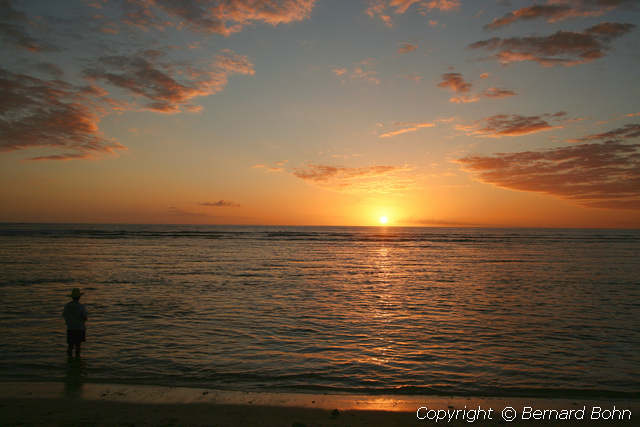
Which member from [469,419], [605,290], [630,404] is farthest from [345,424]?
[605,290]

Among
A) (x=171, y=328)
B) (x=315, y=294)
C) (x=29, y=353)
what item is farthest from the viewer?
(x=315, y=294)

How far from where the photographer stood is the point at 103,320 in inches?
635

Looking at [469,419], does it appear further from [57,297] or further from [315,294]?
[57,297]

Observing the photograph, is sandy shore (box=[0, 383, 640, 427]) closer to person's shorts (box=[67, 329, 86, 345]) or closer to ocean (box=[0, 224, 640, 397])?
ocean (box=[0, 224, 640, 397])

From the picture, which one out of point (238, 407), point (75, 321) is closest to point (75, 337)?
point (75, 321)

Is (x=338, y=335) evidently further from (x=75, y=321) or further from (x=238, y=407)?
(x=75, y=321)

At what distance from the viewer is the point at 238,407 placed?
326 inches

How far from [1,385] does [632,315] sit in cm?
2370

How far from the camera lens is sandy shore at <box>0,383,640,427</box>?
25.1 ft

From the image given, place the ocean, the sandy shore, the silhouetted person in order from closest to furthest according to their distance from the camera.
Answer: the sandy shore, the ocean, the silhouetted person

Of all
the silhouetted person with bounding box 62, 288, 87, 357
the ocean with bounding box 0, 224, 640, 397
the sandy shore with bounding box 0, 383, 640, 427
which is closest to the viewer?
the sandy shore with bounding box 0, 383, 640, 427

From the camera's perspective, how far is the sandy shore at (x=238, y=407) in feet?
25.1

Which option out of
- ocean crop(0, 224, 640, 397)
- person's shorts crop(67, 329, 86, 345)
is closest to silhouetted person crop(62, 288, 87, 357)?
person's shorts crop(67, 329, 86, 345)

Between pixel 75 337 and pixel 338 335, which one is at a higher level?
pixel 75 337
